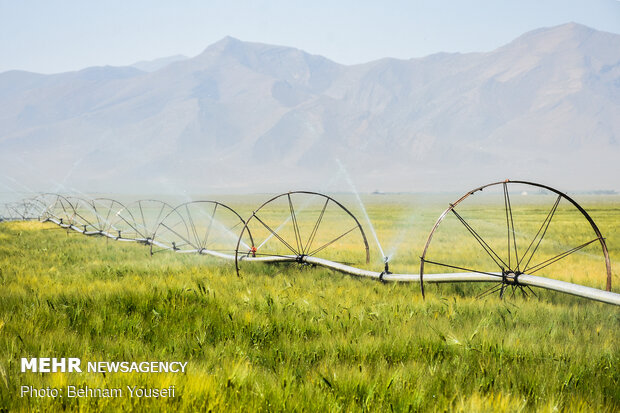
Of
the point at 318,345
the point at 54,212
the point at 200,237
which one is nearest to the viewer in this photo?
the point at 318,345

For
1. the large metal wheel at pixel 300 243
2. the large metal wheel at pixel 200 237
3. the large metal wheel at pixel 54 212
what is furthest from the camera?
the large metal wheel at pixel 54 212

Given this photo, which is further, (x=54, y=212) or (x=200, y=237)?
(x=54, y=212)

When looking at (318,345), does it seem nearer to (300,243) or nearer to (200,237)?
(300,243)

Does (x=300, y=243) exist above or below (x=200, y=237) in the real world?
above

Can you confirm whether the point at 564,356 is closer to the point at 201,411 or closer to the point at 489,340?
the point at 489,340

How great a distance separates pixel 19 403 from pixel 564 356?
4.72m

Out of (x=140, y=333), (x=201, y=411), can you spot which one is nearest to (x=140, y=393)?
(x=201, y=411)

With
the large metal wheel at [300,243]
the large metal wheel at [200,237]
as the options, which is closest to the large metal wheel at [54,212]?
the large metal wheel at [200,237]

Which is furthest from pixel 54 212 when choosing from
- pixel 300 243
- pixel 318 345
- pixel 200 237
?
pixel 318 345

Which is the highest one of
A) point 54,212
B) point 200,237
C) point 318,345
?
point 318,345

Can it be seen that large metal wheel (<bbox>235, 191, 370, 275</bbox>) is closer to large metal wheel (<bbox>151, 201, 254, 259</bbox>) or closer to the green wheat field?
large metal wheel (<bbox>151, 201, 254, 259</bbox>)

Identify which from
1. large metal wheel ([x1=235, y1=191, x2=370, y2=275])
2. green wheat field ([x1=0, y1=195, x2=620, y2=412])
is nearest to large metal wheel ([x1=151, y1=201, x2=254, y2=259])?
large metal wheel ([x1=235, y1=191, x2=370, y2=275])

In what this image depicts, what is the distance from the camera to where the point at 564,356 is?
4324 millimetres

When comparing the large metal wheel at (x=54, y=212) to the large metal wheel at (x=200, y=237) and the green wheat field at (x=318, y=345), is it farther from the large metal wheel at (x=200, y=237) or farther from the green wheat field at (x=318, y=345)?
the green wheat field at (x=318, y=345)
